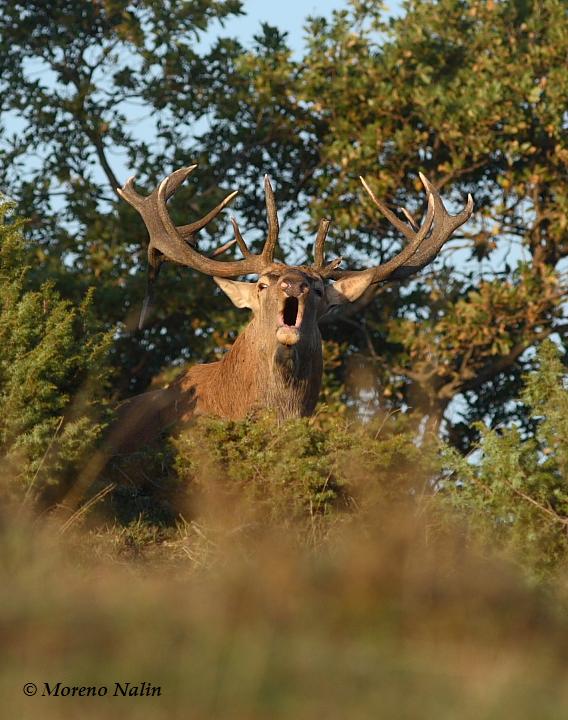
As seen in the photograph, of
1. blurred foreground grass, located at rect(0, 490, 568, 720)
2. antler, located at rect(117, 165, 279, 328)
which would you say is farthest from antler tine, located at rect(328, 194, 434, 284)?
blurred foreground grass, located at rect(0, 490, 568, 720)

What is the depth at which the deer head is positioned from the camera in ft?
33.3

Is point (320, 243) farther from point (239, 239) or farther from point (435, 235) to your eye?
point (435, 235)

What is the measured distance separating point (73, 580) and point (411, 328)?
358 inches

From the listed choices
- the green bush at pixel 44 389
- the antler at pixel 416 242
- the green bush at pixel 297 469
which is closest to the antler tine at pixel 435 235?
the antler at pixel 416 242

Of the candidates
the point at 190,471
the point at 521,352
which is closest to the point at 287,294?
the point at 190,471

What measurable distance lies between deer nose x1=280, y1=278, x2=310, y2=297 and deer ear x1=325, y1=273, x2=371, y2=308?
2.55 ft

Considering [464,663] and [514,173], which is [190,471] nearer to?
[464,663]

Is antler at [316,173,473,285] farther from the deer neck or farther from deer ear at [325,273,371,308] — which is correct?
the deer neck

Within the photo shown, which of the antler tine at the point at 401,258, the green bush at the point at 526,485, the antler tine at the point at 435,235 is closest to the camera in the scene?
the green bush at the point at 526,485

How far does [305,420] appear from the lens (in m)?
8.74

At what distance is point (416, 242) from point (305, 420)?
296 cm

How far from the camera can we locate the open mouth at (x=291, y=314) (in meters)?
10.1

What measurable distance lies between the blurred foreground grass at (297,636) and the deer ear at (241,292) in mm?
5032

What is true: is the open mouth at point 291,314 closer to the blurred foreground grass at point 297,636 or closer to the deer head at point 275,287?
the deer head at point 275,287
